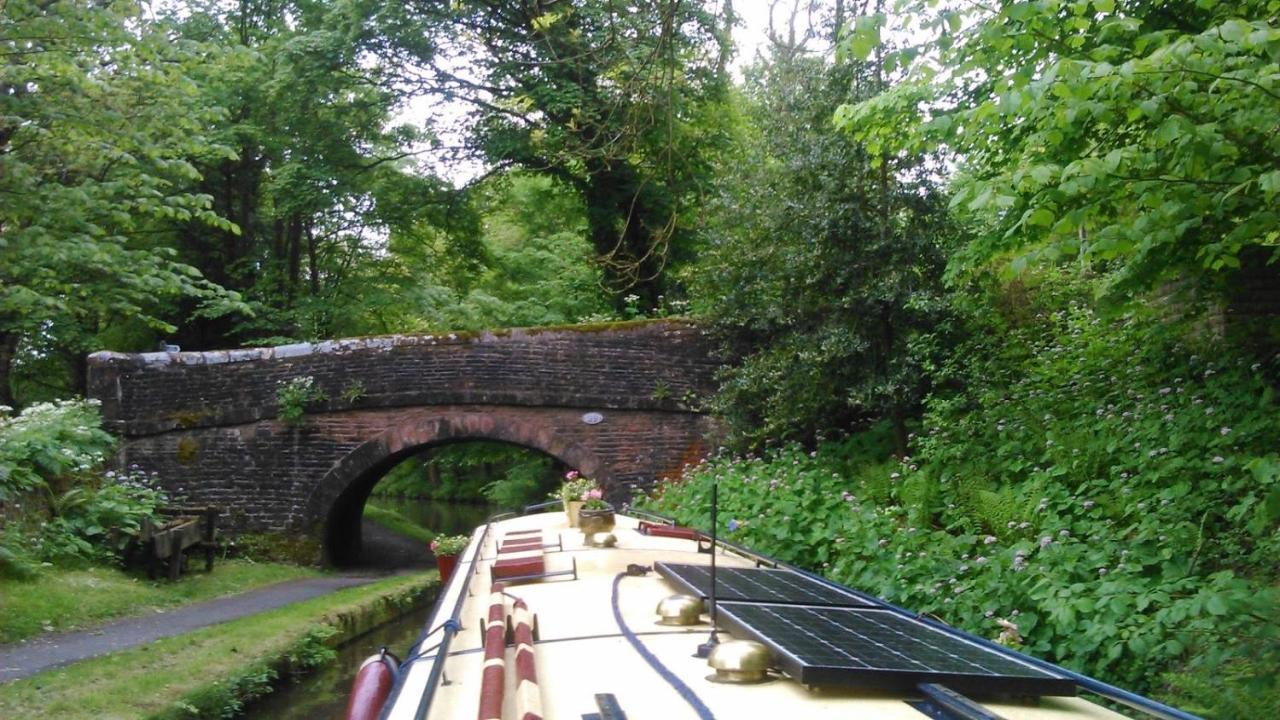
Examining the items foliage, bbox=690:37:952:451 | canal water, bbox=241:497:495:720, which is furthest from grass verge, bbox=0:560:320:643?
foliage, bbox=690:37:952:451

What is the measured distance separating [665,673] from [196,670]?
16.5 ft

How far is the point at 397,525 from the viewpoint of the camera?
64.5 feet

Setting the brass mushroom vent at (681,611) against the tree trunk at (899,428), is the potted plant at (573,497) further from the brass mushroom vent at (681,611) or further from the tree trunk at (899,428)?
the brass mushroom vent at (681,611)

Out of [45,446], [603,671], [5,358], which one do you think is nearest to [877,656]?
[603,671]

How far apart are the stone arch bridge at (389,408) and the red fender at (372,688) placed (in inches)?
317

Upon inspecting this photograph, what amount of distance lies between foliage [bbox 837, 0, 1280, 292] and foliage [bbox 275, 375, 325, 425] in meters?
8.69

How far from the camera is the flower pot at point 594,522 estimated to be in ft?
17.6

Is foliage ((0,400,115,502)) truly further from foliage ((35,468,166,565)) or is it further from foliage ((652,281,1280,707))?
foliage ((652,281,1280,707))

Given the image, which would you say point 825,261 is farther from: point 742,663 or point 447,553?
point 742,663

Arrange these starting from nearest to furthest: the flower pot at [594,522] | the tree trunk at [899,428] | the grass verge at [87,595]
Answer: the flower pot at [594,522], the grass verge at [87,595], the tree trunk at [899,428]

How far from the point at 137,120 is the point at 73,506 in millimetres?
4379

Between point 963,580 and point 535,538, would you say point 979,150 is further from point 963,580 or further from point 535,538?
point 535,538

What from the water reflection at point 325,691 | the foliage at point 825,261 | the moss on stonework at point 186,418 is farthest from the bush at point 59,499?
the foliage at point 825,261

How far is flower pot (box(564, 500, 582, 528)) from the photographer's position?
20.0 feet
